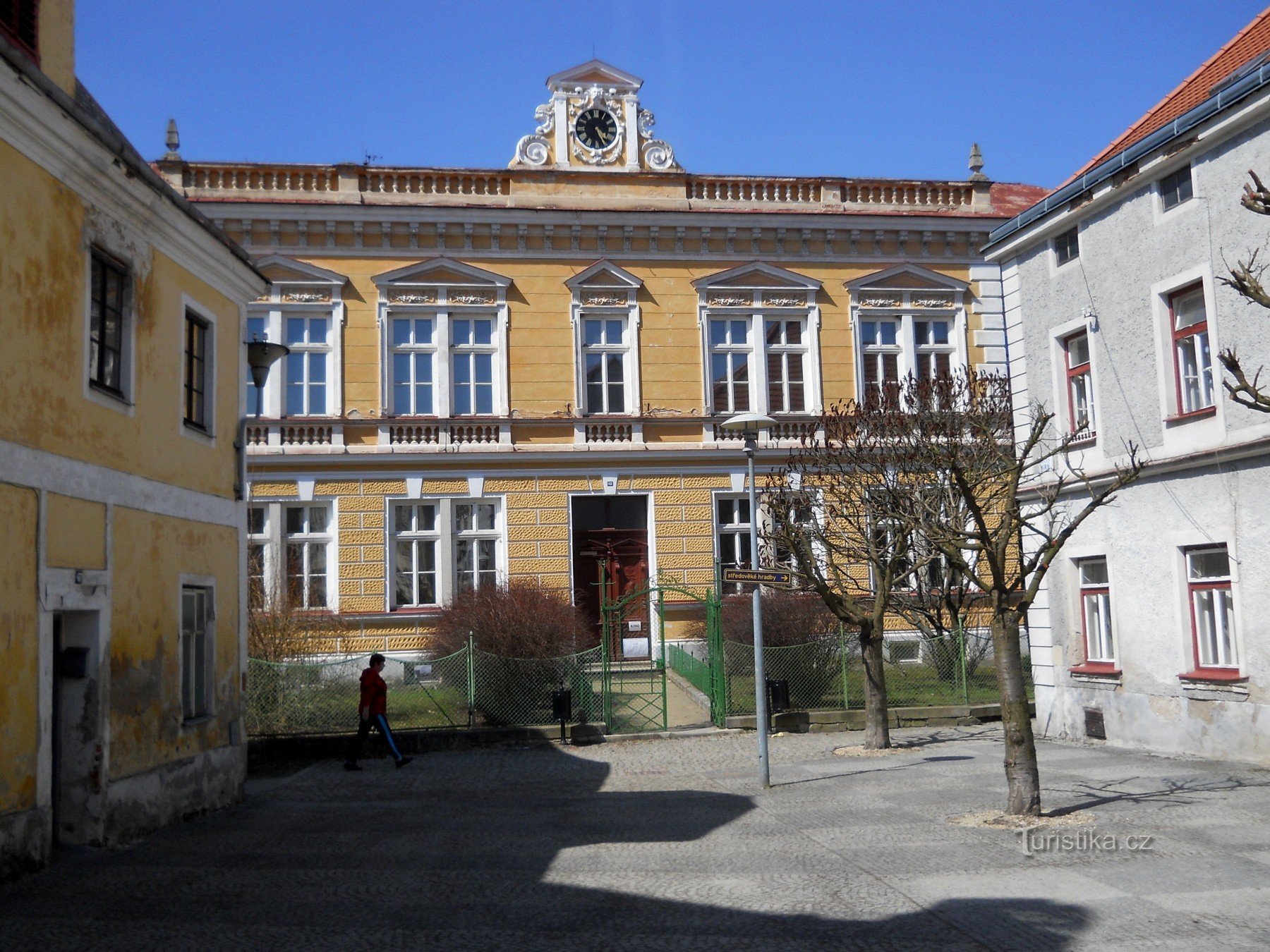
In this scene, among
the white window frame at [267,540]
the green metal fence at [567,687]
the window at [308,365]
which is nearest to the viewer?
the green metal fence at [567,687]

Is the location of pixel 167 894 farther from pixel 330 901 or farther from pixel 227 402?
pixel 227 402

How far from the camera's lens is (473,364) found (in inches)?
1056

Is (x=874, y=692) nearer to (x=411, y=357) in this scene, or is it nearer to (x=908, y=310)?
(x=908, y=310)

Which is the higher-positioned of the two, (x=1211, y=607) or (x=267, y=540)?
(x=267, y=540)

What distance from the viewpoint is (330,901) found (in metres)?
8.77

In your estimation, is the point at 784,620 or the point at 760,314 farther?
the point at 760,314

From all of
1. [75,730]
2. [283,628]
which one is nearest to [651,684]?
[283,628]

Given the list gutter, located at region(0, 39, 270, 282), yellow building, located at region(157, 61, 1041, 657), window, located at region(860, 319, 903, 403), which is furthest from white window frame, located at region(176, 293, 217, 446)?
window, located at region(860, 319, 903, 403)

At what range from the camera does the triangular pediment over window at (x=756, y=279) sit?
27.6 m

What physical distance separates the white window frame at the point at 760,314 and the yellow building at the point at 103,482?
48.6ft

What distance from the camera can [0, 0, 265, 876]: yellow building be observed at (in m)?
9.41

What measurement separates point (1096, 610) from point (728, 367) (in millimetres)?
12433

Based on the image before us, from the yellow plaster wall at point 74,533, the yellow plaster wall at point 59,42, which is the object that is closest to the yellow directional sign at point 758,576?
the yellow plaster wall at point 74,533

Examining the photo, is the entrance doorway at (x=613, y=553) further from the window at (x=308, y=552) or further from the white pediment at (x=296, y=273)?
the white pediment at (x=296, y=273)
